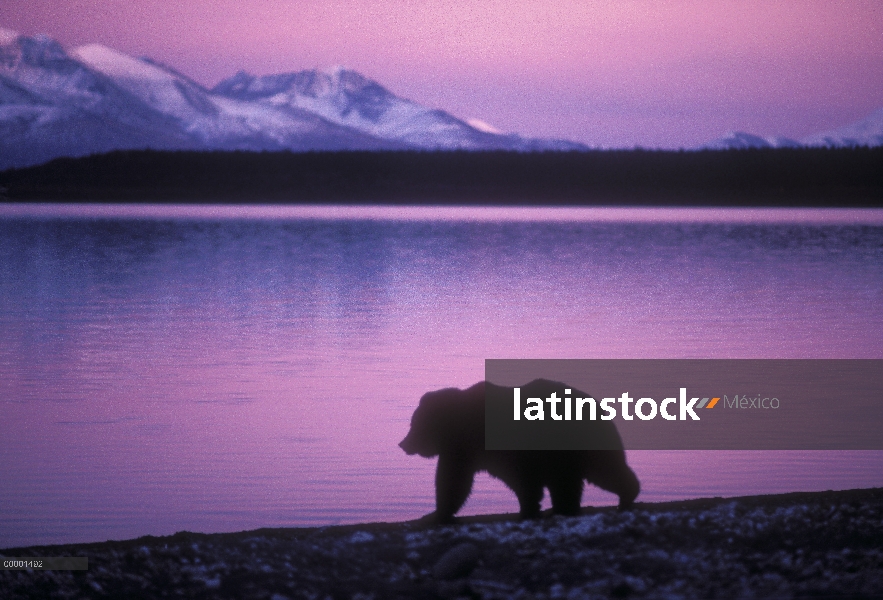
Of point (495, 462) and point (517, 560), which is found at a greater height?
point (495, 462)

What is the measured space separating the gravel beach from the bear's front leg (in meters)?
0.24

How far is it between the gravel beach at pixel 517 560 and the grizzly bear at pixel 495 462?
0.31 m

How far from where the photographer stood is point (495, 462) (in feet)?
20.1

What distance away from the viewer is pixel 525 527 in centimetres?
556

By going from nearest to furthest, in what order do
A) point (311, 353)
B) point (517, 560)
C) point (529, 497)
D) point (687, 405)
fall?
1. point (517, 560)
2. point (529, 497)
3. point (687, 405)
4. point (311, 353)

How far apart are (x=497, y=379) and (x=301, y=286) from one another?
11.0 m

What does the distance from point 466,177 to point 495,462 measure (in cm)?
10917

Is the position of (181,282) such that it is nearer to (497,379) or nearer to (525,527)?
(497,379)

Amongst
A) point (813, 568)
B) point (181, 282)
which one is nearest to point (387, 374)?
point (813, 568)

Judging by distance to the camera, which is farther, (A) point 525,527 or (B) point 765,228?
(B) point 765,228

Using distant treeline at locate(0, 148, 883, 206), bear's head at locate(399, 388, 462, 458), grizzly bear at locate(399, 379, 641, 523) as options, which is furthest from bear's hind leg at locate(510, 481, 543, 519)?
distant treeline at locate(0, 148, 883, 206)

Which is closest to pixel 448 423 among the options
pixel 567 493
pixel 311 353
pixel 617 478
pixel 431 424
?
pixel 431 424

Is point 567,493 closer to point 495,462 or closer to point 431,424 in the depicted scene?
point 495,462

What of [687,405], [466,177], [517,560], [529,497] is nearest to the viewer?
[517,560]
